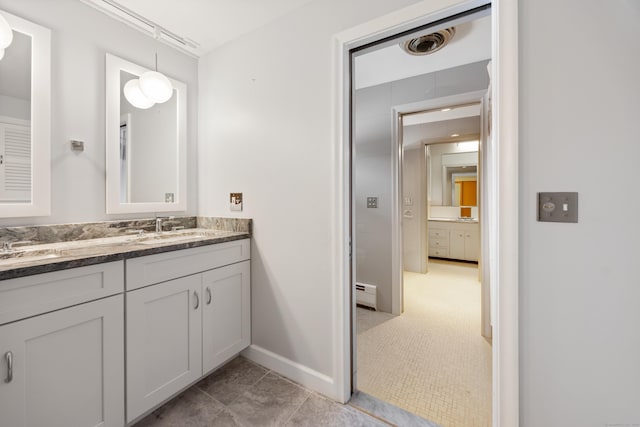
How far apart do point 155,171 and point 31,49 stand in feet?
2.75

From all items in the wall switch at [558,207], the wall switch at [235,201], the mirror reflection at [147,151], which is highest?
the mirror reflection at [147,151]

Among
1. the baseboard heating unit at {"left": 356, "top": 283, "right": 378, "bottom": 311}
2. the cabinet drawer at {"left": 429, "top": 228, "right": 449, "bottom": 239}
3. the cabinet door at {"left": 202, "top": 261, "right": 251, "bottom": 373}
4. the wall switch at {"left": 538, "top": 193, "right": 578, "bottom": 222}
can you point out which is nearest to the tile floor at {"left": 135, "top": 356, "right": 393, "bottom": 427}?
the cabinet door at {"left": 202, "top": 261, "right": 251, "bottom": 373}

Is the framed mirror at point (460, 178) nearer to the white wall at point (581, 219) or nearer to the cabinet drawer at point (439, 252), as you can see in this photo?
the cabinet drawer at point (439, 252)

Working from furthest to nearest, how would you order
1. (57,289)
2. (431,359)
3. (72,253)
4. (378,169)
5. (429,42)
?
(378,169) < (429,42) < (431,359) < (72,253) < (57,289)

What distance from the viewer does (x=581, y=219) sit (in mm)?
912

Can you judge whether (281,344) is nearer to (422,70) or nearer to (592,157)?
(592,157)

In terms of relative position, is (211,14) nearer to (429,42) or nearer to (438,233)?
(429,42)

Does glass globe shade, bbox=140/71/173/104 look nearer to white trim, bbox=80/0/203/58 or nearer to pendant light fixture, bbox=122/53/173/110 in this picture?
pendant light fixture, bbox=122/53/173/110

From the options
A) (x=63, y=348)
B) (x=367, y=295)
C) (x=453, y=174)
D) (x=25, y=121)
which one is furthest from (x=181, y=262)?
(x=453, y=174)

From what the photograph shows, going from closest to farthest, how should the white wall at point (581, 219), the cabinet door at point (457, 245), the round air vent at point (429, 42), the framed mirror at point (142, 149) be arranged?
the white wall at point (581, 219) < the framed mirror at point (142, 149) < the round air vent at point (429, 42) < the cabinet door at point (457, 245)

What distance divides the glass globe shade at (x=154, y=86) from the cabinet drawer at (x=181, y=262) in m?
1.08

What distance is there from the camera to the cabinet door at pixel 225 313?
154cm

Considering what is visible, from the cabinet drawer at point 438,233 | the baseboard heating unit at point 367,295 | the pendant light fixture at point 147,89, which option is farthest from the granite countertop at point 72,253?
the cabinet drawer at point 438,233

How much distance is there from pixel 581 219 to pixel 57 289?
195 centimetres
